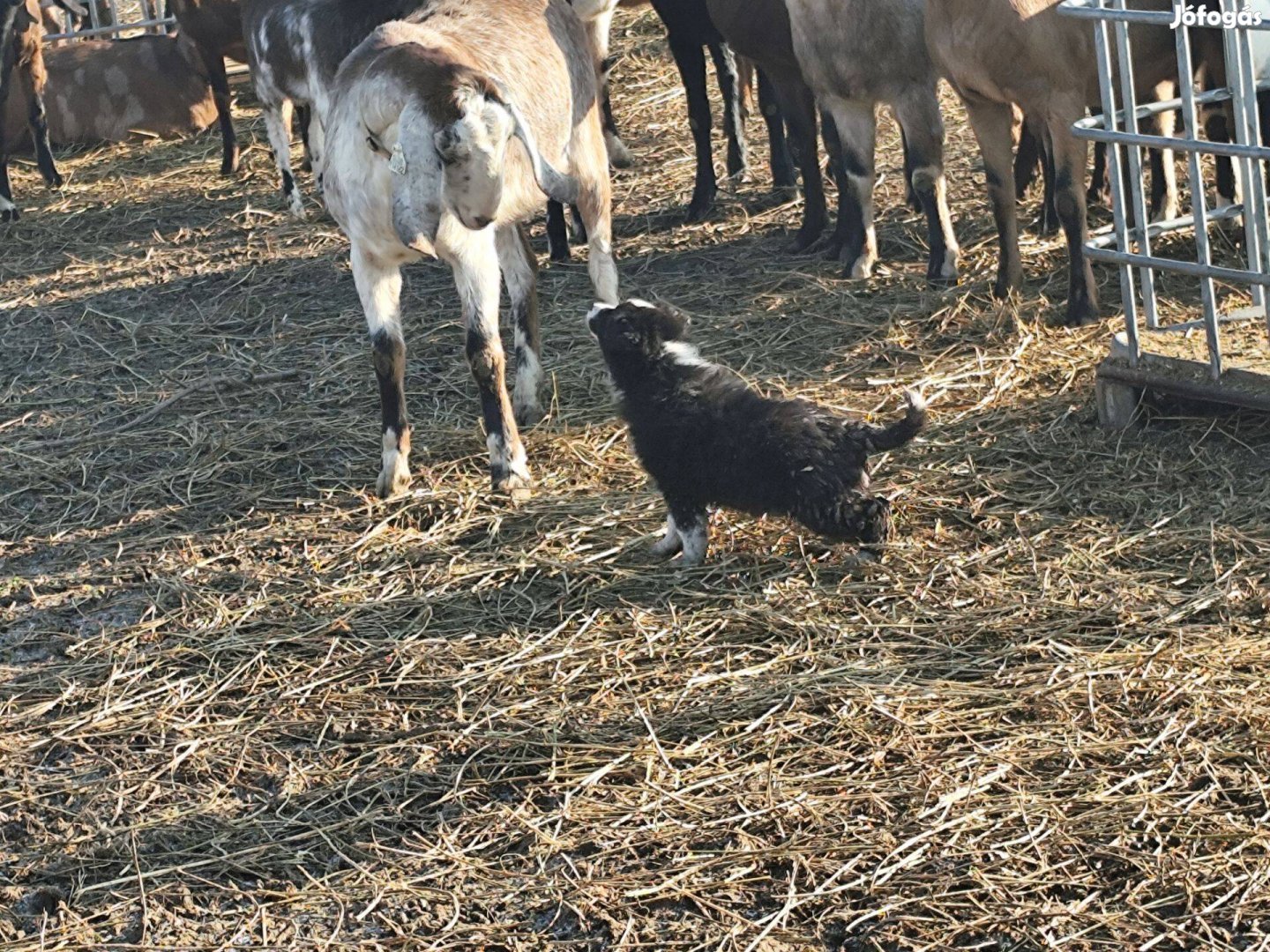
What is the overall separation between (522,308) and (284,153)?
13.0 feet

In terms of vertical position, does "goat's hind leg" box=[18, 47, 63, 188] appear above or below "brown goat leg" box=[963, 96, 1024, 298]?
above

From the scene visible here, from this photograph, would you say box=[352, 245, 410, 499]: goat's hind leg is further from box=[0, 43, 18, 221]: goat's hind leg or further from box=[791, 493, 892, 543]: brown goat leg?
box=[0, 43, 18, 221]: goat's hind leg

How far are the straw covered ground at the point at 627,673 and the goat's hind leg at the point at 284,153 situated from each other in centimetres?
282

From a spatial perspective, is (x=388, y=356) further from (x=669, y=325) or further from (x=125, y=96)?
(x=125, y=96)

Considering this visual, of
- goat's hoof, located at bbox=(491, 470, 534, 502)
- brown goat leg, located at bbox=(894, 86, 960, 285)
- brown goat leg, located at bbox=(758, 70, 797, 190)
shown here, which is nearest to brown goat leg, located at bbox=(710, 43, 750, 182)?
brown goat leg, located at bbox=(758, 70, 797, 190)

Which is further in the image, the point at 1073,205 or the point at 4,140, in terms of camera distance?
the point at 4,140

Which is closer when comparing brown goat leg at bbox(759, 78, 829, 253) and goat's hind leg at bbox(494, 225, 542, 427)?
goat's hind leg at bbox(494, 225, 542, 427)

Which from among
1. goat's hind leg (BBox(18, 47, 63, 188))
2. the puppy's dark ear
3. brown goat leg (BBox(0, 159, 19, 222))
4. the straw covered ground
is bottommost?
the straw covered ground

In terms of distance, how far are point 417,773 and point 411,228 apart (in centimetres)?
187

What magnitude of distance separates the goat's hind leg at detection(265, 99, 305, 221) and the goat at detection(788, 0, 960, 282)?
12.1ft

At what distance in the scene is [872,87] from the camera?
729 cm

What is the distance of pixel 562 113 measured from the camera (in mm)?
6406

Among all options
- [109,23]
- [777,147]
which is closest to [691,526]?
[777,147]

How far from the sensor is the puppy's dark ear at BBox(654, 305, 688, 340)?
495 centimetres
